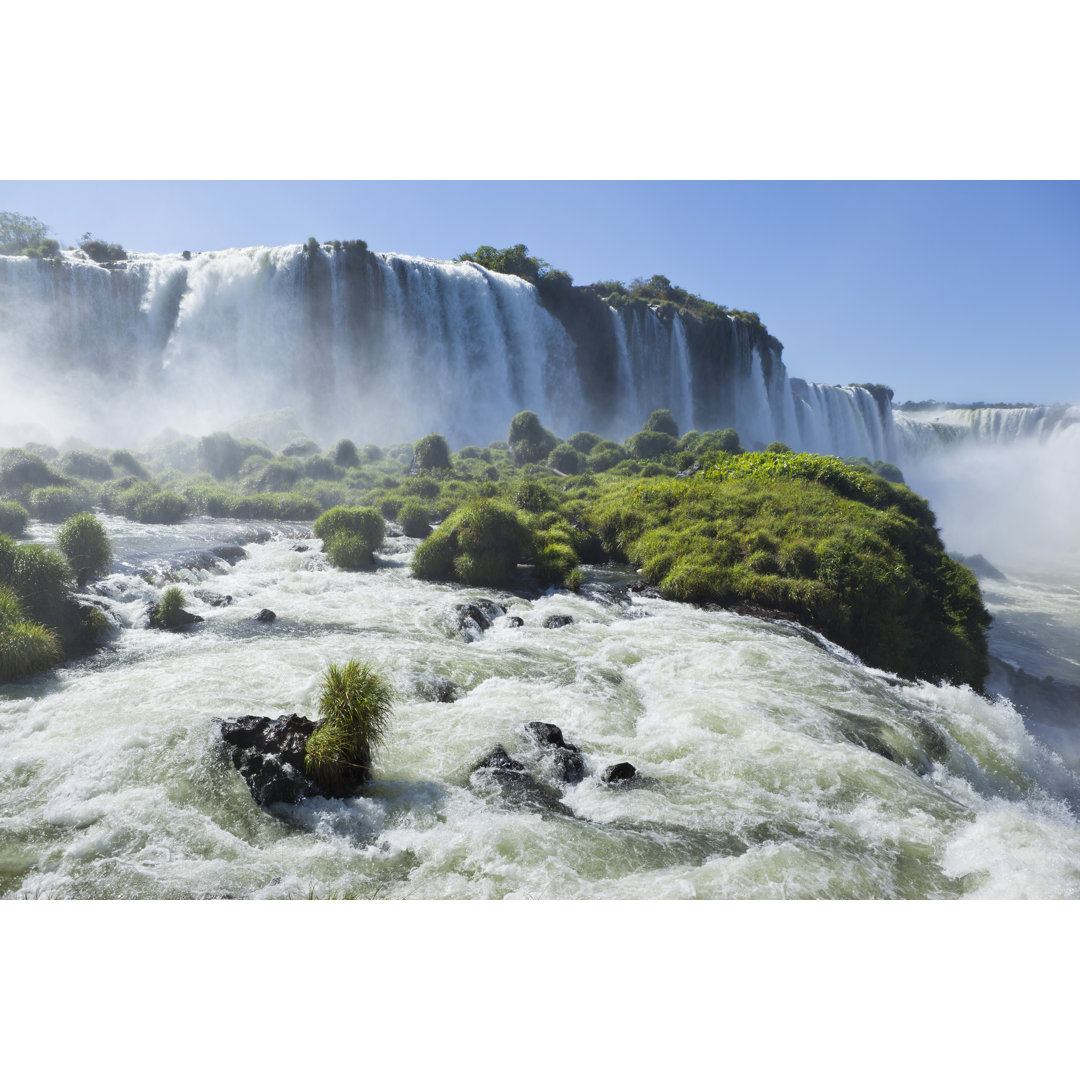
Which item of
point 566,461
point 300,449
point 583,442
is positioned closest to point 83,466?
point 300,449

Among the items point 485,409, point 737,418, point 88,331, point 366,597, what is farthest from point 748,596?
point 737,418

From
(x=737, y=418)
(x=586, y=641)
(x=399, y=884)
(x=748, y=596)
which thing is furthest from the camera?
(x=737, y=418)

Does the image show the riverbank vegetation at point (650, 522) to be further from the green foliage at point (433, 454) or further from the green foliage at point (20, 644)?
the green foliage at point (20, 644)

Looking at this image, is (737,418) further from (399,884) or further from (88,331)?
(399,884)

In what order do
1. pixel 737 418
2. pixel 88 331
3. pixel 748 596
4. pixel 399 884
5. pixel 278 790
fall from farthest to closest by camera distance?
pixel 737 418
pixel 88 331
pixel 748 596
pixel 278 790
pixel 399 884

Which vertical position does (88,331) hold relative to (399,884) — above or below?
above

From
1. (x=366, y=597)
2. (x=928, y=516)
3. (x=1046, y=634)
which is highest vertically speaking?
(x=928, y=516)

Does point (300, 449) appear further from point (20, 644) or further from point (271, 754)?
point (271, 754)
